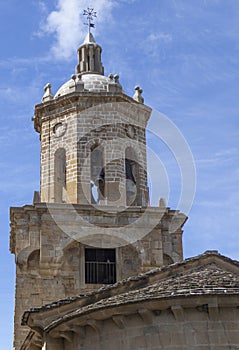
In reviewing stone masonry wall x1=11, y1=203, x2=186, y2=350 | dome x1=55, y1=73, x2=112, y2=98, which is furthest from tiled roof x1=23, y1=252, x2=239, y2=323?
dome x1=55, y1=73, x2=112, y2=98

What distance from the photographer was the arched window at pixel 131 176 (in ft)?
75.3

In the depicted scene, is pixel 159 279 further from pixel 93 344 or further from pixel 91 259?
pixel 91 259

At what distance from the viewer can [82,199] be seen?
22.2m

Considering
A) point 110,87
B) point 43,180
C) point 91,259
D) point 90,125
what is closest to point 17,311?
point 91,259

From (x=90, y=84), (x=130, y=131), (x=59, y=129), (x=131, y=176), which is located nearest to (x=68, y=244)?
(x=131, y=176)

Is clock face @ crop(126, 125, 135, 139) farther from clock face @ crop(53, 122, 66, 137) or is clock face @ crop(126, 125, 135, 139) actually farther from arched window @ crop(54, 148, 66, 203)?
arched window @ crop(54, 148, 66, 203)

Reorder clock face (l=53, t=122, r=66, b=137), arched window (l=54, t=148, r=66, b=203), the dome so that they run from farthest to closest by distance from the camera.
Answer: the dome, clock face (l=53, t=122, r=66, b=137), arched window (l=54, t=148, r=66, b=203)

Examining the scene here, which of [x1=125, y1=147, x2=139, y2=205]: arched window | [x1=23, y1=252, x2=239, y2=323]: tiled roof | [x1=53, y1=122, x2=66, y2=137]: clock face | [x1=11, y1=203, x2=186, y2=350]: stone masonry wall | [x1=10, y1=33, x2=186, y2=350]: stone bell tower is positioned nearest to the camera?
[x1=23, y1=252, x2=239, y2=323]: tiled roof

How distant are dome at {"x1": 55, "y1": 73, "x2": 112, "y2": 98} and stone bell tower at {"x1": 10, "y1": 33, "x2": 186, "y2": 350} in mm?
33

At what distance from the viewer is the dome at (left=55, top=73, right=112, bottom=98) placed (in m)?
23.8

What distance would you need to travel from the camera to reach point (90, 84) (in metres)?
24.0

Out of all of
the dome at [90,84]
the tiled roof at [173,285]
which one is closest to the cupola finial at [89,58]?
the dome at [90,84]

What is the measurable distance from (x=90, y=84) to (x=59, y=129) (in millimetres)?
1862

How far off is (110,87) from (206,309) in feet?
37.8
